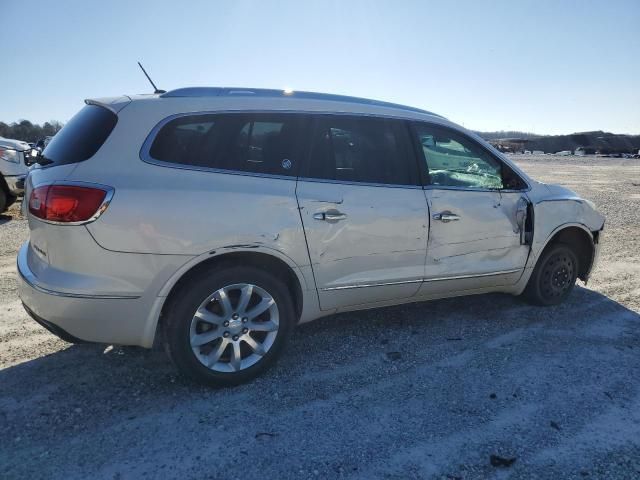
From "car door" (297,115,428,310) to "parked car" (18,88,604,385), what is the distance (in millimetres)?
10

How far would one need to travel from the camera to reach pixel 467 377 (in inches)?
129

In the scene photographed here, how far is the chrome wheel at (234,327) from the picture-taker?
295cm

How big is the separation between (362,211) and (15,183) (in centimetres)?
810

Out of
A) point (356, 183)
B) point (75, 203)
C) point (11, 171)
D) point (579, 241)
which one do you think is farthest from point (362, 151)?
point (11, 171)

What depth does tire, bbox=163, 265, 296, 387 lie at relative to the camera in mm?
2881

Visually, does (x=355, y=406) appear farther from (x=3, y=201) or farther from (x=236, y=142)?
(x=3, y=201)

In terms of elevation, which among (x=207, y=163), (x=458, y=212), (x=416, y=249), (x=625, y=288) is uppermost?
(x=207, y=163)

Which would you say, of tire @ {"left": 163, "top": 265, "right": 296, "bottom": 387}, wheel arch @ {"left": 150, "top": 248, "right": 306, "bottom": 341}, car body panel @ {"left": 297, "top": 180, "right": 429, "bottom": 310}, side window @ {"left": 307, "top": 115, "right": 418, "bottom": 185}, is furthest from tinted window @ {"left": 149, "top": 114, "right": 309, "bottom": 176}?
tire @ {"left": 163, "top": 265, "right": 296, "bottom": 387}

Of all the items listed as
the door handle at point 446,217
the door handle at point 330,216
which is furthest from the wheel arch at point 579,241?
the door handle at point 330,216

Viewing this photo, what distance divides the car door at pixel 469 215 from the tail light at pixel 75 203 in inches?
89.3

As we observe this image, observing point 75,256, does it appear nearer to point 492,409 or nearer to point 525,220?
point 492,409

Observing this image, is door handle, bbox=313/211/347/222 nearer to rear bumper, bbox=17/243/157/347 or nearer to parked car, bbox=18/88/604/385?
parked car, bbox=18/88/604/385

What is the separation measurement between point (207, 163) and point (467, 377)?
7.41 ft

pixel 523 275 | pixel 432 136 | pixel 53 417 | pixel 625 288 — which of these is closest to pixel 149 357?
pixel 53 417
